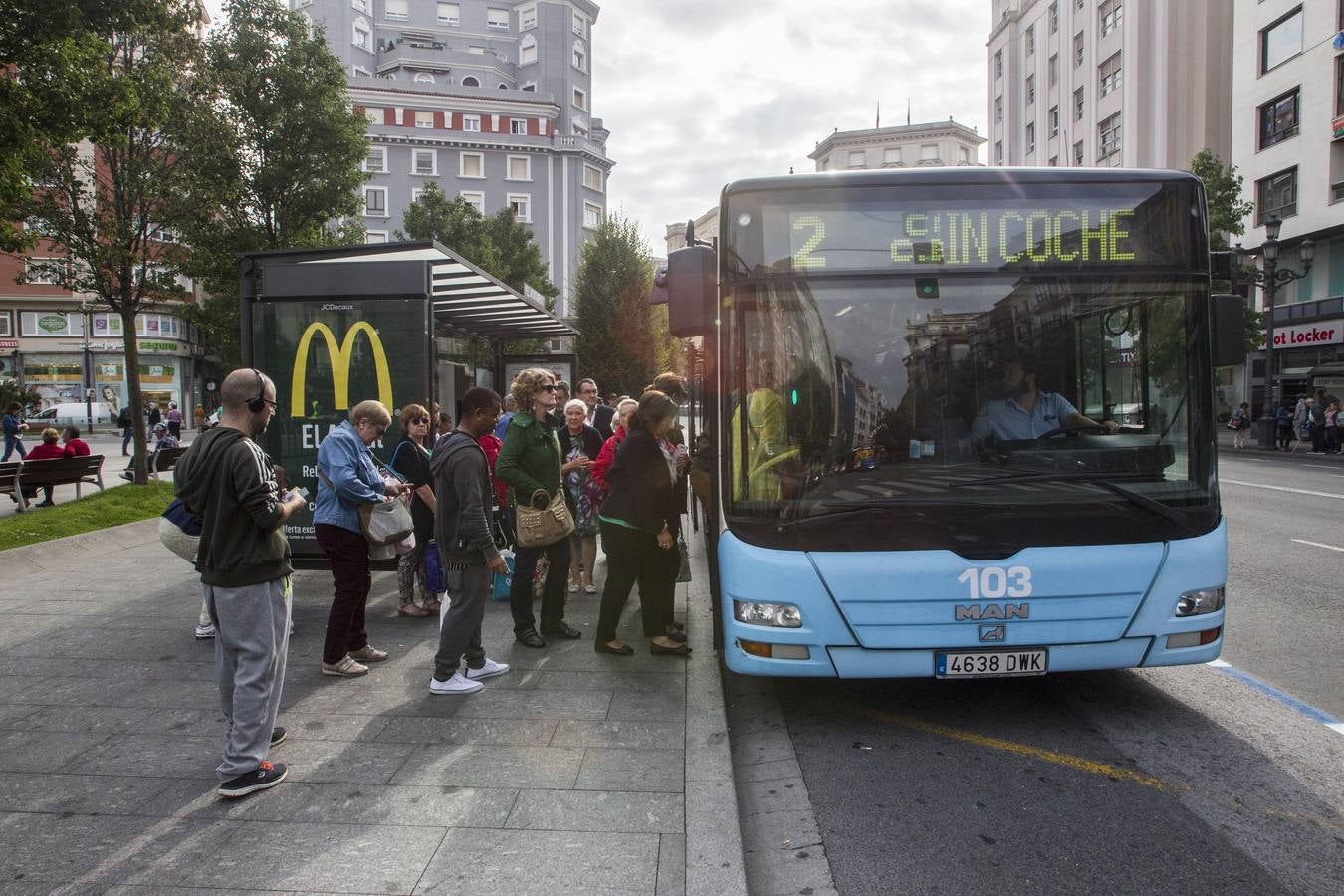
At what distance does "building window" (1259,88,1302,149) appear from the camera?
32.3 m

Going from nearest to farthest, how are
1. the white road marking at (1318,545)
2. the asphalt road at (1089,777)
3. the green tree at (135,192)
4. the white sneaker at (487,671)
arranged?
the asphalt road at (1089,777) < the white sneaker at (487,671) < the white road marking at (1318,545) < the green tree at (135,192)

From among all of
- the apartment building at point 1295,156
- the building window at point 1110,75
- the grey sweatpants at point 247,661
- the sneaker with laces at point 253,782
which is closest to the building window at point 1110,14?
the building window at point 1110,75

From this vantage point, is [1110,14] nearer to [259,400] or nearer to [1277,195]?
[1277,195]

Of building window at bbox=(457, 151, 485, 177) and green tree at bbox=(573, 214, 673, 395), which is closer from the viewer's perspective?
green tree at bbox=(573, 214, 673, 395)

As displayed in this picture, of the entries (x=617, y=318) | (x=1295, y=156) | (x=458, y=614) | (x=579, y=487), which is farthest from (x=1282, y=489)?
(x=617, y=318)

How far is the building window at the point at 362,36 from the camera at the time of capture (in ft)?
225

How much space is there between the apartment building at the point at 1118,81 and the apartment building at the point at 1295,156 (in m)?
8.28

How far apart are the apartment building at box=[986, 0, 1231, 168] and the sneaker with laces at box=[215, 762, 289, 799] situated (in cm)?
4663

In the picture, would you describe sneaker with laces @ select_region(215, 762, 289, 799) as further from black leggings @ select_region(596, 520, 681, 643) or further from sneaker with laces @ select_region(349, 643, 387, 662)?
black leggings @ select_region(596, 520, 681, 643)

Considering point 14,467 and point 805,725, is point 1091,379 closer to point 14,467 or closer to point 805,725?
point 805,725

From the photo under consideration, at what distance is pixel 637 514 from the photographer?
6.32m

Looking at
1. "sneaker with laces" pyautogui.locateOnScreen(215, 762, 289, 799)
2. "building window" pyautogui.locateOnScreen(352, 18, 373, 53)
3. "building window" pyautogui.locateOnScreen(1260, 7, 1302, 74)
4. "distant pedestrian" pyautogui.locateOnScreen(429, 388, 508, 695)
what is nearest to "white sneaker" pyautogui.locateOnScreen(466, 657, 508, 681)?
"distant pedestrian" pyautogui.locateOnScreen(429, 388, 508, 695)

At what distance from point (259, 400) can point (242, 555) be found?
2.11 feet

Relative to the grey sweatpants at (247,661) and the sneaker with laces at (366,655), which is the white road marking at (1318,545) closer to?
the sneaker with laces at (366,655)
